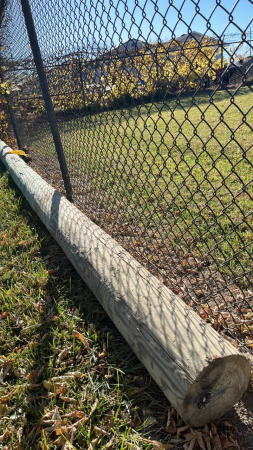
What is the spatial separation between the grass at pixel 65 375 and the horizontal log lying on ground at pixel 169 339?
20cm

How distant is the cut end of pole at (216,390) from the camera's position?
1.48 m

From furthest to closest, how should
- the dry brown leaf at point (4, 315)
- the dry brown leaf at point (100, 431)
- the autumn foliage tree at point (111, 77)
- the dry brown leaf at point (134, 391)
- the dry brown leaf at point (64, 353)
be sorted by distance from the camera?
1. the autumn foliage tree at point (111, 77)
2. the dry brown leaf at point (4, 315)
3. the dry brown leaf at point (64, 353)
4. the dry brown leaf at point (134, 391)
5. the dry brown leaf at point (100, 431)

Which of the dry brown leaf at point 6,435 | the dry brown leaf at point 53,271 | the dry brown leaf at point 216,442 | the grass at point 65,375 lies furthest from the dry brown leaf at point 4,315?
the dry brown leaf at point 216,442

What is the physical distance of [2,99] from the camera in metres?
7.09

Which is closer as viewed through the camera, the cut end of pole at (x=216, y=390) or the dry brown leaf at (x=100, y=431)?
the cut end of pole at (x=216, y=390)

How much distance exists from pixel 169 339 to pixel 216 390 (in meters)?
0.30

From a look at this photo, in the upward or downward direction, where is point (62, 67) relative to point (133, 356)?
upward

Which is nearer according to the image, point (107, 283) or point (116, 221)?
point (107, 283)

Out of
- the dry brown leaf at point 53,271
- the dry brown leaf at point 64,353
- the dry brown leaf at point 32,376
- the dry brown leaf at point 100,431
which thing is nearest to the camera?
the dry brown leaf at point 100,431

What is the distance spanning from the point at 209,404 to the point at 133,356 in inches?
24.4

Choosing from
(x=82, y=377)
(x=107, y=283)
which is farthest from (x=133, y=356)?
(x=107, y=283)

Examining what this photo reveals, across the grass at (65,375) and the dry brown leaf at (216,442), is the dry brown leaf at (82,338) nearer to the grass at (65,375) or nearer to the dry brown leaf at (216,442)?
the grass at (65,375)

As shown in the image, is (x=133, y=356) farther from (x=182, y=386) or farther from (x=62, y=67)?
(x=62, y=67)

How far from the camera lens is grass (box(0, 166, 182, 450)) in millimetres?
1620
